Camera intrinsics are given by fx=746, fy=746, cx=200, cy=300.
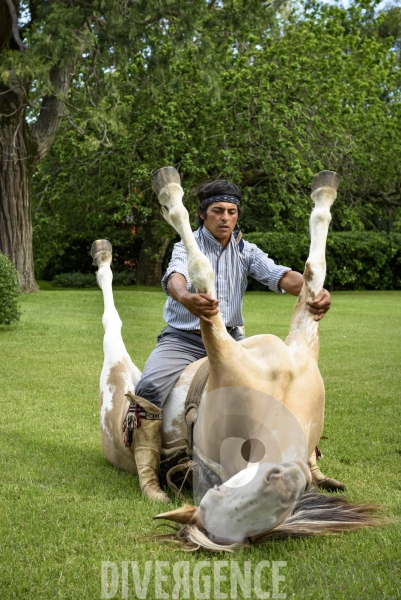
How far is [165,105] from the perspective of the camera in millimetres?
22250

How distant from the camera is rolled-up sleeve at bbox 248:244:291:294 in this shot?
15.7 ft

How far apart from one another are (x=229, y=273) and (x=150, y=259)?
22.0 meters

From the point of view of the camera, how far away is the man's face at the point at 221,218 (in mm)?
4645

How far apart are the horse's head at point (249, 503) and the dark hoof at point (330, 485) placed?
1.32 m

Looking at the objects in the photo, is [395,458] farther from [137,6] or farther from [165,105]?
[165,105]

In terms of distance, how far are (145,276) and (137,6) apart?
40.8 feet

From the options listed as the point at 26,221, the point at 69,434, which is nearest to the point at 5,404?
the point at 69,434

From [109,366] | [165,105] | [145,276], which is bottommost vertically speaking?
[145,276]

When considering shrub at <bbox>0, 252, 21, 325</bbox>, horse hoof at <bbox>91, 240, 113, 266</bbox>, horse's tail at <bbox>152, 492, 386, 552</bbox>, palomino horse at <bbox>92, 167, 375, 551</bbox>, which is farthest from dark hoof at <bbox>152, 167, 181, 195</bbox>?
shrub at <bbox>0, 252, 21, 325</bbox>

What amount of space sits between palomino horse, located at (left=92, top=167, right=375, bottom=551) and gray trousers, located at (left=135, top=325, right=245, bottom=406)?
23.6 inches

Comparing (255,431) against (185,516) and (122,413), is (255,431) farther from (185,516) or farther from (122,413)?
(122,413)

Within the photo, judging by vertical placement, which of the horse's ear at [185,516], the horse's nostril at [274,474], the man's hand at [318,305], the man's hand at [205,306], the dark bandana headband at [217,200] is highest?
the dark bandana headband at [217,200]

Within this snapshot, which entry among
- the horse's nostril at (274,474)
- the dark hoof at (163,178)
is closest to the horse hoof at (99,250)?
the dark hoof at (163,178)

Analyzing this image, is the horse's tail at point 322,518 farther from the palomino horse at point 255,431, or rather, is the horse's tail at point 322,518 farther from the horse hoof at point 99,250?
the horse hoof at point 99,250
